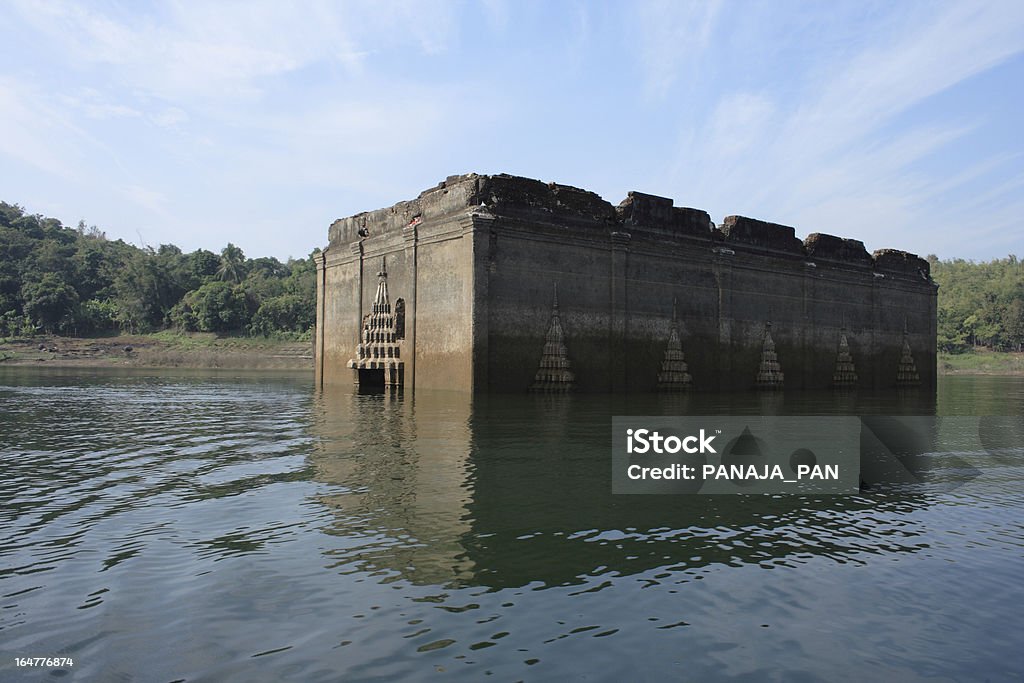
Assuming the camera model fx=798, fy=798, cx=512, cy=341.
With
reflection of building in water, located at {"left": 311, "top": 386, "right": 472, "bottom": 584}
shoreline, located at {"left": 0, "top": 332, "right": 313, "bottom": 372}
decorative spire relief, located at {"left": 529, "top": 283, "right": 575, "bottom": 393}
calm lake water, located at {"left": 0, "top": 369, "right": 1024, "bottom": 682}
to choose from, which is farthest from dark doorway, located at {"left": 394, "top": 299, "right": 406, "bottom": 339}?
shoreline, located at {"left": 0, "top": 332, "right": 313, "bottom": 372}

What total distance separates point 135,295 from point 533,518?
8136cm

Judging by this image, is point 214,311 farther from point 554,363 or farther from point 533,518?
point 533,518

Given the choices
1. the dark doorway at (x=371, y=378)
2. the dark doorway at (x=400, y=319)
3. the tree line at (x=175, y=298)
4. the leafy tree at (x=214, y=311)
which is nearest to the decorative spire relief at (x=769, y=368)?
the dark doorway at (x=400, y=319)

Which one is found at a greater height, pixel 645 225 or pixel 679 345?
pixel 645 225

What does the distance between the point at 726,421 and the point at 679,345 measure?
968 centimetres

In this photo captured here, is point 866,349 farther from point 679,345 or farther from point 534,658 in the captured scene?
point 534,658

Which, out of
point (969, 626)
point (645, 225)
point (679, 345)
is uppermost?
point (645, 225)

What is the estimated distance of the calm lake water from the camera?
10.7ft

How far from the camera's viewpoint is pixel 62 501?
6.11 m

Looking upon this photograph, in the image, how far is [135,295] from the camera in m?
77.9

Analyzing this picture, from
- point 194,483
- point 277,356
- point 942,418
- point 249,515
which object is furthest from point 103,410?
point 277,356

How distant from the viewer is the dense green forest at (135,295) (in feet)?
236

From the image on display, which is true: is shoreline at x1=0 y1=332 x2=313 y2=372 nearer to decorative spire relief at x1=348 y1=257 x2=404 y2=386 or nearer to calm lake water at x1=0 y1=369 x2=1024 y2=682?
decorative spire relief at x1=348 y1=257 x2=404 y2=386

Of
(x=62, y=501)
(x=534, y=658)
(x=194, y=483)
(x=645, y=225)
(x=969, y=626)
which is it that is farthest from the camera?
(x=645, y=225)
